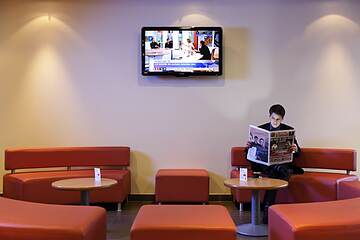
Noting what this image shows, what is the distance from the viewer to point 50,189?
565 centimetres

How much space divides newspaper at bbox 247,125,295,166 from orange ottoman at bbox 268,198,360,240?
147 cm

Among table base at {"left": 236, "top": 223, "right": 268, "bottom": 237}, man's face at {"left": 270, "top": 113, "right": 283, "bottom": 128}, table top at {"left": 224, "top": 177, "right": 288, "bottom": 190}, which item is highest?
man's face at {"left": 270, "top": 113, "right": 283, "bottom": 128}

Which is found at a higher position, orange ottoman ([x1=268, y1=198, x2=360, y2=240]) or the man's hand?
the man's hand

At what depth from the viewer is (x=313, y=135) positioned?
21.1 feet

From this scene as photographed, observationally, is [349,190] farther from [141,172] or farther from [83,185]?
[83,185]

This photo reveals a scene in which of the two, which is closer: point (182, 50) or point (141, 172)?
point (182, 50)

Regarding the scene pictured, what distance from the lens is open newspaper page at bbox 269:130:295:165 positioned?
194 inches

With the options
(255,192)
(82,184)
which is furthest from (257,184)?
(82,184)

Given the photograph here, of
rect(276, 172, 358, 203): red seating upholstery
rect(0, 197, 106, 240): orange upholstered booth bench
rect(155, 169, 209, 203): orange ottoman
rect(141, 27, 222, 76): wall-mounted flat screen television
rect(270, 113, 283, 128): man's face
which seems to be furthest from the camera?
rect(141, 27, 222, 76): wall-mounted flat screen television

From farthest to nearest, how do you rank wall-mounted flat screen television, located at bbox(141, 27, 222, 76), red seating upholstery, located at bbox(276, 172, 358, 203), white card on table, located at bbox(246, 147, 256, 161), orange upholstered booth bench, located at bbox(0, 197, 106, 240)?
1. wall-mounted flat screen television, located at bbox(141, 27, 222, 76)
2. red seating upholstery, located at bbox(276, 172, 358, 203)
3. white card on table, located at bbox(246, 147, 256, 161)
4. orange upholstered booth bench, located at bbox(0, 197, 106, 240)

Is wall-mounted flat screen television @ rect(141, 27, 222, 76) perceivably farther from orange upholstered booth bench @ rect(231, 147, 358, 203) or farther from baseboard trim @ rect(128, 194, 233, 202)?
baseboard trim @ rect(128, 194, 233, 202)

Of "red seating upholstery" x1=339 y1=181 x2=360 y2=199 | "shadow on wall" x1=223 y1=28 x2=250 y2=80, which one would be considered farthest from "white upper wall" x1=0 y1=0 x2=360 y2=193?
"red seating upholstery" x1=339 y1=181 x2=360 y2=199

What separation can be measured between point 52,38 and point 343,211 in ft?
16.1

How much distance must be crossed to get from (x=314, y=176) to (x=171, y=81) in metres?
2.47
